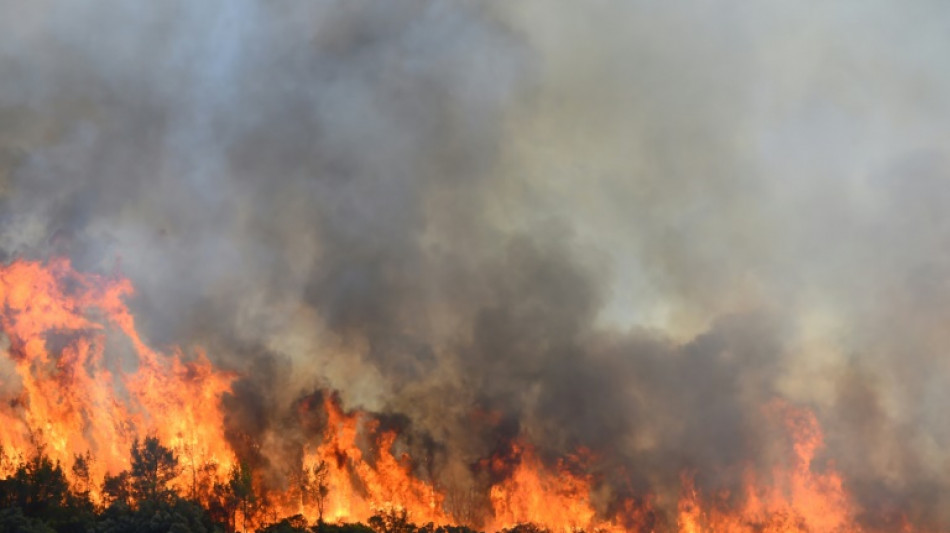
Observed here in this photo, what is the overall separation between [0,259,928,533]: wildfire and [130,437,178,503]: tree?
99cm

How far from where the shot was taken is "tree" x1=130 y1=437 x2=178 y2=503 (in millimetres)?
42641

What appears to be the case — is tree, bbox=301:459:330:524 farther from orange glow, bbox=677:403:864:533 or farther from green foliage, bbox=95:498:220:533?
orange glow, bbox=677:403:864:533

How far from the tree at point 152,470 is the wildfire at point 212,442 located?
3.24 ft

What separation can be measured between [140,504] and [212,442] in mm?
7897

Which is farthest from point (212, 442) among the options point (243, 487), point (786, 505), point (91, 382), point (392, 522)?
point (786, 505)

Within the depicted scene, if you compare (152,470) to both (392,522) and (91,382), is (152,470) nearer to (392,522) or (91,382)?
(91,382)

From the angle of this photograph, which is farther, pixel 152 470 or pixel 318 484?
pixel 318 484

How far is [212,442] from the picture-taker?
4688 centimetres

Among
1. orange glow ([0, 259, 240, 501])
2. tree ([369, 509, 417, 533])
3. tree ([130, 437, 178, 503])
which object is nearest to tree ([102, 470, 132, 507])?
tree ([130, 437, 178, 503])

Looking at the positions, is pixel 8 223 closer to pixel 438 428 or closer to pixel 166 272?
pixel 166 272

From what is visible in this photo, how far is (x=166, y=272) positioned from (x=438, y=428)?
15.9m

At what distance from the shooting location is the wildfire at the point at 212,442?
4519 centimetres

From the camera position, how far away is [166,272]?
49.2 meters

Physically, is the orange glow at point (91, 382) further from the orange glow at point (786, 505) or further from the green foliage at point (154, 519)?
the orange glow at point (786, 505)
